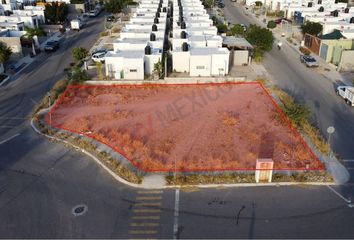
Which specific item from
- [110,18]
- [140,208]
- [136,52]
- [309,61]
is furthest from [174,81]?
[110,18]

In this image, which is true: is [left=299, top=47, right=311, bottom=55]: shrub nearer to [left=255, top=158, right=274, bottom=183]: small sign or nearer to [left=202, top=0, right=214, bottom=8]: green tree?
[left=255, top=158, right=274, bottom=183]: small sign

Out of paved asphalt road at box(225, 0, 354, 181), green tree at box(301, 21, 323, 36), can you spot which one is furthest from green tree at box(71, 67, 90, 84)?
green tree at box(301, 21, 323, 36)

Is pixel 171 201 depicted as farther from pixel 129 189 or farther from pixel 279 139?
pixel 279 139

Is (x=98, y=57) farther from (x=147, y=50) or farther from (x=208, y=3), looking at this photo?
(x=208, y=3)

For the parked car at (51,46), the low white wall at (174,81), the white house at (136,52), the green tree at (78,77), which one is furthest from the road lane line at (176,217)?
the parked car at (51,46)

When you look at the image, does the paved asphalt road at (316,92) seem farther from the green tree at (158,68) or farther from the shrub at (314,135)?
the green tree at (158,68)
